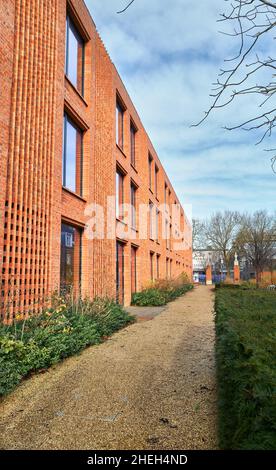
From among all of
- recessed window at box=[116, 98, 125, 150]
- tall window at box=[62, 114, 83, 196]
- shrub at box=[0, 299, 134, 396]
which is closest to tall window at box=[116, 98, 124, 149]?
recessed window at box=[116, 98, 125, 150]

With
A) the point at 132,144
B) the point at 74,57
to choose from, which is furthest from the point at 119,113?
the point at 74,57

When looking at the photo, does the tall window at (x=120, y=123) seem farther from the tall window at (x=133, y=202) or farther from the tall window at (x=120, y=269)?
the tall window at (x=120, y=269)

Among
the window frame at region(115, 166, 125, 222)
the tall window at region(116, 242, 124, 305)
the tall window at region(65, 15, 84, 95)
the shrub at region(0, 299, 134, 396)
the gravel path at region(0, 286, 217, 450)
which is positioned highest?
the tall window at region(65, 15, 84, 95)

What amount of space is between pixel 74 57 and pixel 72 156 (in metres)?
2.98

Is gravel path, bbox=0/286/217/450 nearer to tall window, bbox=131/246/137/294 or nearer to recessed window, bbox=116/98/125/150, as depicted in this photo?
tall window, bbox=131/246/137/294

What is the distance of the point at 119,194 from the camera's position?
1345 cm

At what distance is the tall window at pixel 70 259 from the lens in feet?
26.2

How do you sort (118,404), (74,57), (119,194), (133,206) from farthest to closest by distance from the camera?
(133,206) < (119,194) < (74,57) < (118,404)

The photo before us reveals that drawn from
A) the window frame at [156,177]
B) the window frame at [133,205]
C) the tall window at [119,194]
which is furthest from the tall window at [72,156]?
the window frame at [156,177]

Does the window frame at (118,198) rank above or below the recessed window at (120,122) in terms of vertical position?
below

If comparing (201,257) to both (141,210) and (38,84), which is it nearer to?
(141,210)

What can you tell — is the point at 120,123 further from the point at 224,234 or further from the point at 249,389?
the point at 224,234

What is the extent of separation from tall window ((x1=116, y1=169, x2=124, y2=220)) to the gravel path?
745 centimetres

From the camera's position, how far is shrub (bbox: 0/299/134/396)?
409 centimetres
